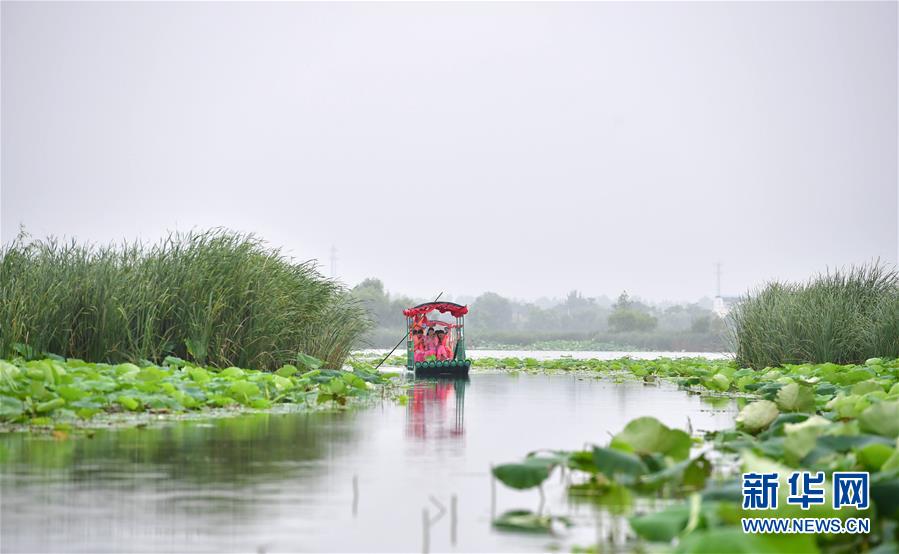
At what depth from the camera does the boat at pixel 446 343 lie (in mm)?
20281

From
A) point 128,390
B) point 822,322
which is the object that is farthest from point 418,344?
point 128,390

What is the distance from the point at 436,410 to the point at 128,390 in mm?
3413

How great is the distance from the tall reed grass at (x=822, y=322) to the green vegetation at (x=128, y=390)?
8.67 m

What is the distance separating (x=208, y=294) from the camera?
12.8 m

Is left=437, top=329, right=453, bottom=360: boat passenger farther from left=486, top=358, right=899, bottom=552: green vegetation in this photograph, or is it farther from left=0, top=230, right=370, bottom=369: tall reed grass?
left=486, top=358, right=899, bottom=552: green vegetation

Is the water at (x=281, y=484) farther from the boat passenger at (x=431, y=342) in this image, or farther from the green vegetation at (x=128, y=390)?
the boat passenger at (x=431, y=342)

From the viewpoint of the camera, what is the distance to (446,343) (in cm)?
2236

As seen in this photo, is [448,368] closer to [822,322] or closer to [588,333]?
[822,322]

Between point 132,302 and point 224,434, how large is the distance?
470 centimetres

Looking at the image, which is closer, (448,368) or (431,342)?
(448,368)

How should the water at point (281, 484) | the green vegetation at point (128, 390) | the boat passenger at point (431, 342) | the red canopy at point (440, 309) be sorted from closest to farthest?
the water at point (281, 484)
the green vegetation at point (128, 390)
the red canopy at point (440, 309)
the boat passenger at point (431, 342)

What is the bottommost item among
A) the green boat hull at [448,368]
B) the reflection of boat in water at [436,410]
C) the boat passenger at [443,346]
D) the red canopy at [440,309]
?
the reflection of boat in water at [436,410]

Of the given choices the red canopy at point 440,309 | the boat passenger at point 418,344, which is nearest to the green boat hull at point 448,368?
the boat passenger at point 418,344

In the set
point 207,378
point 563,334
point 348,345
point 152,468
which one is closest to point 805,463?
point 152,468
